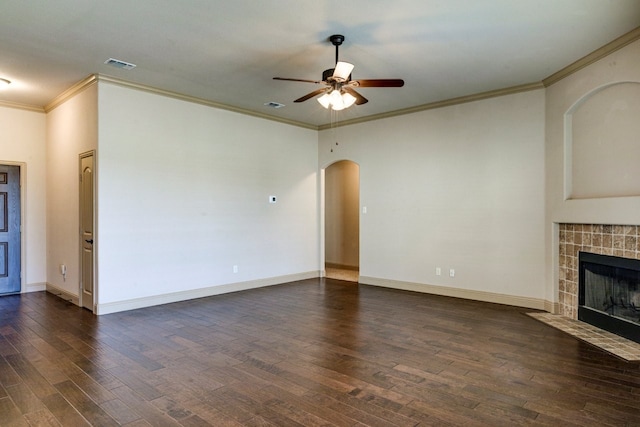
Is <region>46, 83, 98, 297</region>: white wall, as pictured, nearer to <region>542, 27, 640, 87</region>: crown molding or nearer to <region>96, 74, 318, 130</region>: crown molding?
<region>96, 74, 318, 130</region>: crown molding

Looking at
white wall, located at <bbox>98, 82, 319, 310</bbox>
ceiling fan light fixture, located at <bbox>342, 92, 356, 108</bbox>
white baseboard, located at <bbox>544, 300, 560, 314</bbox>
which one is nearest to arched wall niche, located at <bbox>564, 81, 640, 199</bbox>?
white baseboard, located at <bbox>544, 300, 560, 314</bbox>

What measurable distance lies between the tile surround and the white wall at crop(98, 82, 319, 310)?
173 inches

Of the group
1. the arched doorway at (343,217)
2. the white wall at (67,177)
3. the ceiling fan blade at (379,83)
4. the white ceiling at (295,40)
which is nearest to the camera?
the white ceiling at (295,40)

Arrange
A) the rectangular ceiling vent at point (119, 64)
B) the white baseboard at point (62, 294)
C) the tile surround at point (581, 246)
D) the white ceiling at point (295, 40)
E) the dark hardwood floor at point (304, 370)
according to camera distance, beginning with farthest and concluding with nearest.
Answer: the white baseboard at point (62, 294) < the rectangular ceiling vent at point (119, 64) < the tile surround at point (581, 246) < the white ceiling at point (295, 40) < the dark hardwood floor at point (304, 370)

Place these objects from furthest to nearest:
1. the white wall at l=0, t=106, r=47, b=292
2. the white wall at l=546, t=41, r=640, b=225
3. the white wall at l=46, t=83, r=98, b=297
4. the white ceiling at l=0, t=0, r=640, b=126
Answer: the white wall at l=0, t=106, r=47, b=292, the white wall at l=46, t=83, r=98, b=297, the white wall at l=546, t=41, r=640, b=225, the white ceiling at l=0, t=0, r=640, b=126

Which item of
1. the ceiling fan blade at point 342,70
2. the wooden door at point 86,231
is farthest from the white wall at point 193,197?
the ceiling fan blade at point 342,70

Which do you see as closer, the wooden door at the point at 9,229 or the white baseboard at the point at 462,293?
the white baseboard at the point at 462,293

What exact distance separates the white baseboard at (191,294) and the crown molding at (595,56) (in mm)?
5176

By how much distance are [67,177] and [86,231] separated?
1.14 metres

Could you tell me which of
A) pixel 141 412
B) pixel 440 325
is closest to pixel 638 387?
pixel 440 325

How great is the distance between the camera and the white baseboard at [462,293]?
5227 mm

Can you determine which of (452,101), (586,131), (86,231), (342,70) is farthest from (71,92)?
(586,131)

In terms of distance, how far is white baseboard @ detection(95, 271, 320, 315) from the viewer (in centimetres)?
502

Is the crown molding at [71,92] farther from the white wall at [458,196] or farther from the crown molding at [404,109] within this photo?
the white wall at [458,196]
